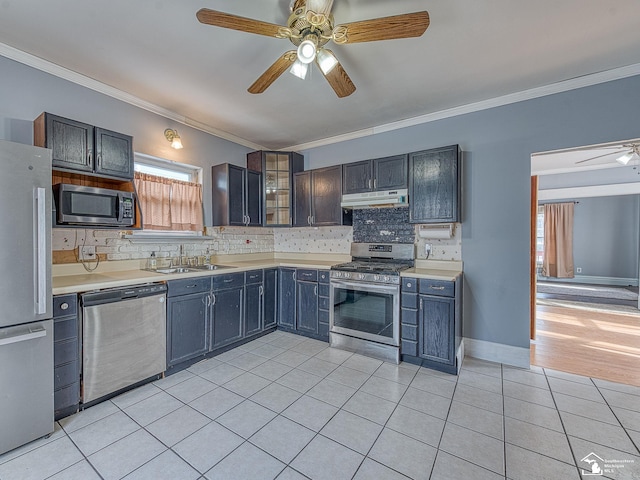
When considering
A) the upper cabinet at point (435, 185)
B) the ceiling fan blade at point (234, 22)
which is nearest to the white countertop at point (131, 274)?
the upper cabinet at point (435, 185)

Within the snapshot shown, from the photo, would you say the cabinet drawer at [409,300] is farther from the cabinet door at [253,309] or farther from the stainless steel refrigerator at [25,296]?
the stainless steel refrigerator at [25,296]

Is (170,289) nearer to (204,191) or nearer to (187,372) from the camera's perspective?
(187,372)

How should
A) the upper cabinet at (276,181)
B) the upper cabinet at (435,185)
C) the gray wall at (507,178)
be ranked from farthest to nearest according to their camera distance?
the upper cabinet at (276,181)
the upper cabinet at (435,185)
the gray wall at (507,178)

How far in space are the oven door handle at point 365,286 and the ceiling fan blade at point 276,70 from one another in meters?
2.12

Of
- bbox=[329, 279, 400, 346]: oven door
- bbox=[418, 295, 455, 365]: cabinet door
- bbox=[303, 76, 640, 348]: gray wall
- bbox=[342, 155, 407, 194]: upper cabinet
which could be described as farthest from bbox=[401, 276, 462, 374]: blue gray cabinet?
bbox=[342, 155, 407, 194]: upper cabinet

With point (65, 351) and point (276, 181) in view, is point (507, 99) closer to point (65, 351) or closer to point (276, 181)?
point (276, 181)

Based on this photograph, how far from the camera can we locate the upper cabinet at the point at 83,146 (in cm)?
222

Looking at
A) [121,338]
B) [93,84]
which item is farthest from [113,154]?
[121,338]

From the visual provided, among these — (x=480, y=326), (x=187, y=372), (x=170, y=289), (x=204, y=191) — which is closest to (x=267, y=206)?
(x=204, y=191)

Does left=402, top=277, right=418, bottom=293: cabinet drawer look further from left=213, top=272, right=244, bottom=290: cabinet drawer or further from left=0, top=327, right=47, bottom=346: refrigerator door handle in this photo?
left=0, top=327, right=47, bottom=346: refrigerator door handle

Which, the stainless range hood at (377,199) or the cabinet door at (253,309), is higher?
the stainless range hood at (377,199)

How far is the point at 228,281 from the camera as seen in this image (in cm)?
318

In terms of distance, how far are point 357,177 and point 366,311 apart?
1646 millimetres

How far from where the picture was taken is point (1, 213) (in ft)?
5.51
